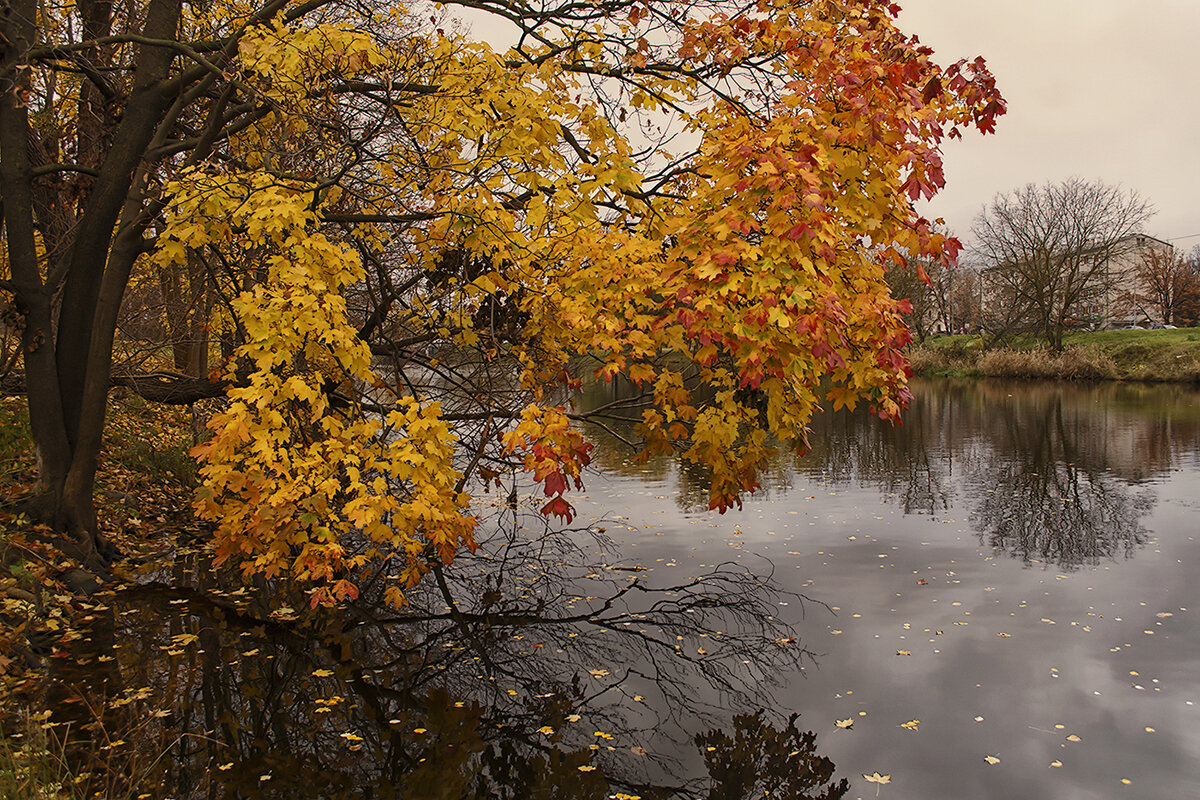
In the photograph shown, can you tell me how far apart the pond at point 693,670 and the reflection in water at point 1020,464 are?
0.19m

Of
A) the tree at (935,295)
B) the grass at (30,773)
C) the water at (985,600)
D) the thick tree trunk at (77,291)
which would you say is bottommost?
the water at (985,600)

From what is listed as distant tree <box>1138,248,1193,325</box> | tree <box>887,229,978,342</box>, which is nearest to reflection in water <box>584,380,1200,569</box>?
tree <box>887,229,978,342</box>

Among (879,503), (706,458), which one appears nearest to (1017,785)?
(706,458)

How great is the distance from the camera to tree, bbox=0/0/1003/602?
5.66 metres

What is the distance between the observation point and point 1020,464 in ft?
58.7

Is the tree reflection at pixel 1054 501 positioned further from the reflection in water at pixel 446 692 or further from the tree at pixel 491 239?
the tree at pixel 491 239

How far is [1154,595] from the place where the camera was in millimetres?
9047

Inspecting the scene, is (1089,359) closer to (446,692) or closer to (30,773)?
(446,692)

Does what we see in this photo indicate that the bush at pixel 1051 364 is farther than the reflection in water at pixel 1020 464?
Yes

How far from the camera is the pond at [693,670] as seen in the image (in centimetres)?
539

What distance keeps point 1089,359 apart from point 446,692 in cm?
4012

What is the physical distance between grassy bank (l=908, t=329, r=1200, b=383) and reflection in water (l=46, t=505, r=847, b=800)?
3564cm

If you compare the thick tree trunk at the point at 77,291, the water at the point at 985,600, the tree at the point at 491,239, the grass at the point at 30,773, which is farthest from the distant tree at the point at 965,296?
the grass at the point at 30,773

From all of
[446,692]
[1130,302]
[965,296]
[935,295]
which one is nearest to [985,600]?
[446,692]
